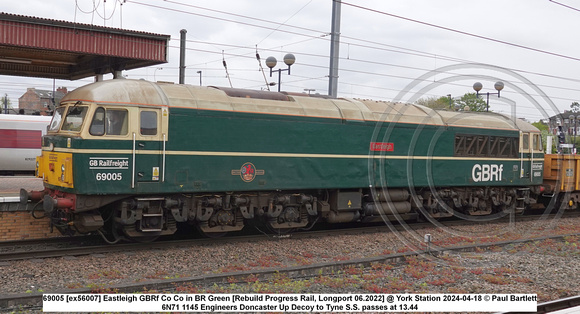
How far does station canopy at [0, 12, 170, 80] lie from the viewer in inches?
551

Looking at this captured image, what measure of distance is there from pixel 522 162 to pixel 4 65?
740 inches

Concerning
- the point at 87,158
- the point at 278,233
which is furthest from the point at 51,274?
the point at 278,233

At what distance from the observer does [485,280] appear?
10.1m

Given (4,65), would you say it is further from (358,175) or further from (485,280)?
(485,280)

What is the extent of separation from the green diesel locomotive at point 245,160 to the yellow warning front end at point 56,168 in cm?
4

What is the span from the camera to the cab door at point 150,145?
11.8 m

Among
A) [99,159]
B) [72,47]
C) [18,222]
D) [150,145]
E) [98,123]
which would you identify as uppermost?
[72,47]

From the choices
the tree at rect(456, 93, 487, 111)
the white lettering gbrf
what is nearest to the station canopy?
the white lettering gbrf

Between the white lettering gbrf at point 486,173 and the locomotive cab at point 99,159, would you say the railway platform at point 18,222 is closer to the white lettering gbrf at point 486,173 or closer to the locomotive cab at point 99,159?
the locomotive cab at point 99,159

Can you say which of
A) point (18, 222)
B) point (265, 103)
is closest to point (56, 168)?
point (18, 222)

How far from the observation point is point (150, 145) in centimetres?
1197
